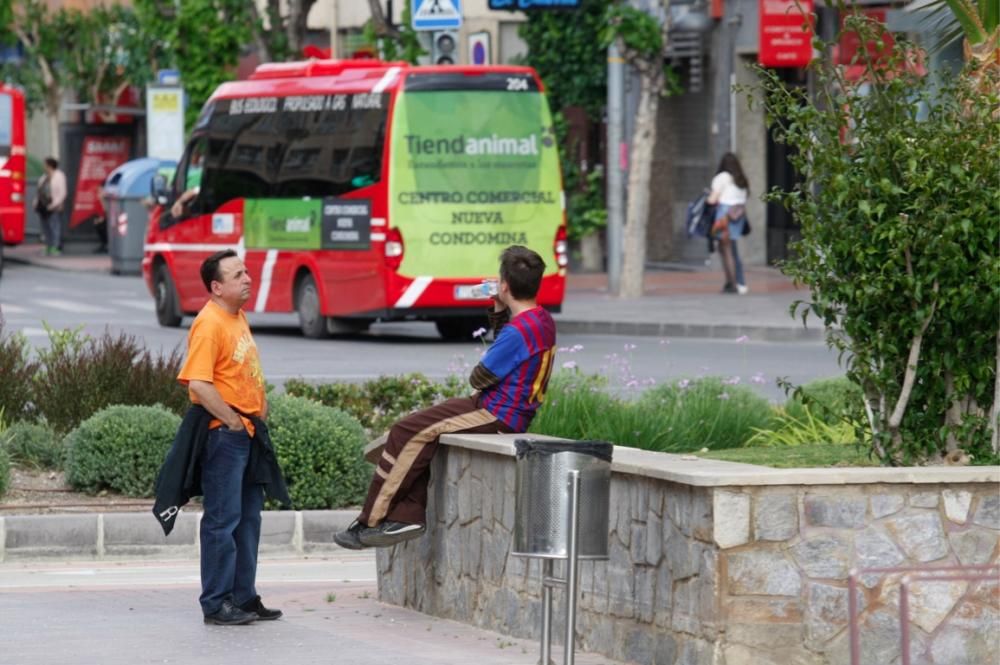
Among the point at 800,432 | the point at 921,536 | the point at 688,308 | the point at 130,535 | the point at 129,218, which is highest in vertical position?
the point at 129,218

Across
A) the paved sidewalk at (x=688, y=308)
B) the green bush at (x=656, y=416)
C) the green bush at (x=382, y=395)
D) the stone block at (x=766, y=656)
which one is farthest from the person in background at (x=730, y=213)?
the stone block at (x=766, y=656)

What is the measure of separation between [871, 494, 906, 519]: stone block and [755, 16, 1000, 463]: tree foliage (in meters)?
0.68

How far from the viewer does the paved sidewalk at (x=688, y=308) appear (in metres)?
24.0

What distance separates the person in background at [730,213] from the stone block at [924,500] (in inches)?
818

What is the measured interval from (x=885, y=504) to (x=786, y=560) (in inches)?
16.2

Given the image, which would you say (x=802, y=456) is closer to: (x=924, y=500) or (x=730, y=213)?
(x=924, y=500)

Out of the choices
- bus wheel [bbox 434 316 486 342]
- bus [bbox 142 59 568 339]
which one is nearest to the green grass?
bus [bbox 142 59 568 339]

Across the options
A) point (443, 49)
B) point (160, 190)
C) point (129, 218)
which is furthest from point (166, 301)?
point (129, 218)

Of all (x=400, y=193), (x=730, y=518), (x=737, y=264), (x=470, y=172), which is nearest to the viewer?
(x=730, y=518)

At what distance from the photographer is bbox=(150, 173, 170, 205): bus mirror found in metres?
26.4

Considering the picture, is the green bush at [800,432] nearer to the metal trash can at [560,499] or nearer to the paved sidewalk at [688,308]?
the metal trash can at [560,499]

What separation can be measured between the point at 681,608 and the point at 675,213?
2895 centimetres

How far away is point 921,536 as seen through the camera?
7.98m

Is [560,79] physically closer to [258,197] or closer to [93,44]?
[258,197]
